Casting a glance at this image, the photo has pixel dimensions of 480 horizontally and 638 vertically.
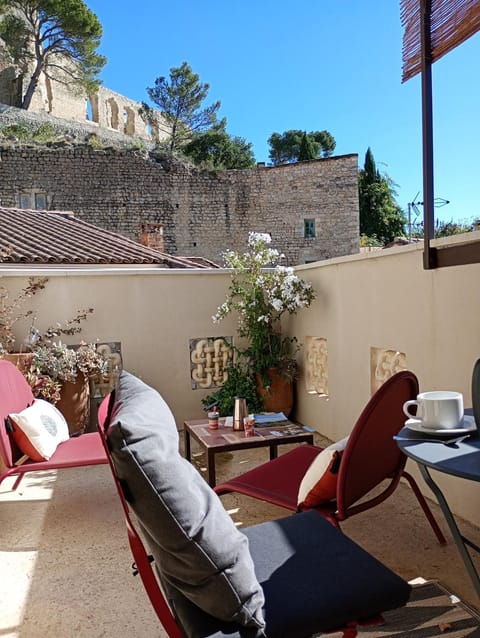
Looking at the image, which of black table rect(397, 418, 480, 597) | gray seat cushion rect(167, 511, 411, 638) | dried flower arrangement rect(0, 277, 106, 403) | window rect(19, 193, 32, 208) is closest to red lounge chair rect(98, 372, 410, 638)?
gray seat cushion rect(167, 511, 411, 638)

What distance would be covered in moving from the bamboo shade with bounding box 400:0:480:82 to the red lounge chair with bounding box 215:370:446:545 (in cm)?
163

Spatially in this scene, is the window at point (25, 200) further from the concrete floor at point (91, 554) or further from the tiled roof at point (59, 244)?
the concrete floor at point (91, 554)

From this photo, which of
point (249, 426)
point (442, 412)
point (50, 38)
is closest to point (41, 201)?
point (50, 38)

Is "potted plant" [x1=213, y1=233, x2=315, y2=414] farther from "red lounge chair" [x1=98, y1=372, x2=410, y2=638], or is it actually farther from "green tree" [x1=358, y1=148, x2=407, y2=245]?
"green tree" [x1=358, y1=148, x2=407, y2=245]

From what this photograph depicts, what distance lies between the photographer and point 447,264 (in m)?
2.83

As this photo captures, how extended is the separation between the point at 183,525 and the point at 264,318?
11.9 ft

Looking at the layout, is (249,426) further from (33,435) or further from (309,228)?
(309,228)

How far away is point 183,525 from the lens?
3.79 ft

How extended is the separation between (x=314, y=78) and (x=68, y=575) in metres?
24.0

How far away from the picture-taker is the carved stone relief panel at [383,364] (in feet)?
11.4

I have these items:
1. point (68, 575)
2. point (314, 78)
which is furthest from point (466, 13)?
point (314, 78)

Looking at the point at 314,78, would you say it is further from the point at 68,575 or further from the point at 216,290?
the point at 68,575

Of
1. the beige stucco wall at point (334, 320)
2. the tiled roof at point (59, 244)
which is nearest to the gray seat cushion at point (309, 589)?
the beige stucco wall at point (334, 320)

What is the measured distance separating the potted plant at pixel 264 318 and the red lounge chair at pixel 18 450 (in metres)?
1.83
